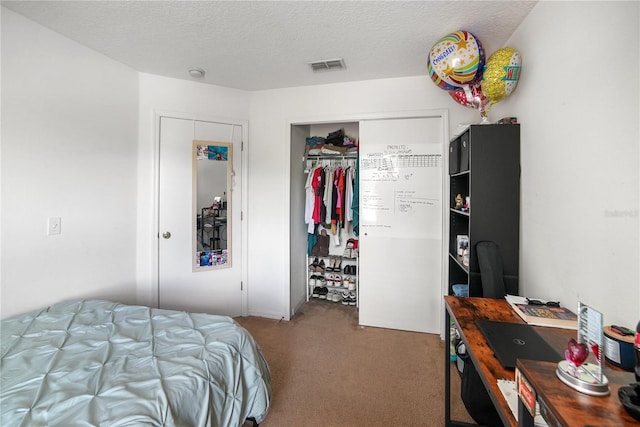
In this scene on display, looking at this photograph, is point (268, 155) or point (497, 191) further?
point (268, 155)

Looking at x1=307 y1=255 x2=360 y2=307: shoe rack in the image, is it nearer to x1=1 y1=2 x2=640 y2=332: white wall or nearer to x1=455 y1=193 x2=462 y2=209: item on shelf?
x1=1 y1=2 x2=640 y2=332: white wall

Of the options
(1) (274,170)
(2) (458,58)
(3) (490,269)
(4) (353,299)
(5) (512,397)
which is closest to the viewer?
(5) (512,397)

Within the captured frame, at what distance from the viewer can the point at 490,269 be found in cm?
149

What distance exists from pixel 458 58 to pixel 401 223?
4.47 ft

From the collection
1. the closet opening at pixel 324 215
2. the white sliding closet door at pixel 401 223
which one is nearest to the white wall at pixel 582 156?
the white sliding closet door at pixel 401 223

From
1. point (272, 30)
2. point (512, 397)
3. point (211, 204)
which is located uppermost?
point (272, 30)

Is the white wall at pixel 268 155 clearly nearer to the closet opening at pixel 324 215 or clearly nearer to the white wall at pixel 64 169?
the white wall at pixel 64 169

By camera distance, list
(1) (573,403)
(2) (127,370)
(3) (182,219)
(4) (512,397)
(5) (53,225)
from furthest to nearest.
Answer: (3) (182,219) → (5) (53,225) → (2) (127,370) → (4) (512,397) → (1) (573,403)

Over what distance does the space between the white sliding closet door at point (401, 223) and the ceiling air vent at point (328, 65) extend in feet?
1.89

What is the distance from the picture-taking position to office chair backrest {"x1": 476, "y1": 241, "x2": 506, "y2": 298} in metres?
1.47

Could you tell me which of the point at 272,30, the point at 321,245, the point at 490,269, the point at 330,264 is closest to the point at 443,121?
the point at 490,269

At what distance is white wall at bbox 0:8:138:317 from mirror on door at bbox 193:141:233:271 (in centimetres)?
53

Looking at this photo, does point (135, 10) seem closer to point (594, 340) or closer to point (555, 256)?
point (594, 340)

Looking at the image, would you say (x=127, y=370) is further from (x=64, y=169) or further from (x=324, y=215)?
(x=324, y=215)
